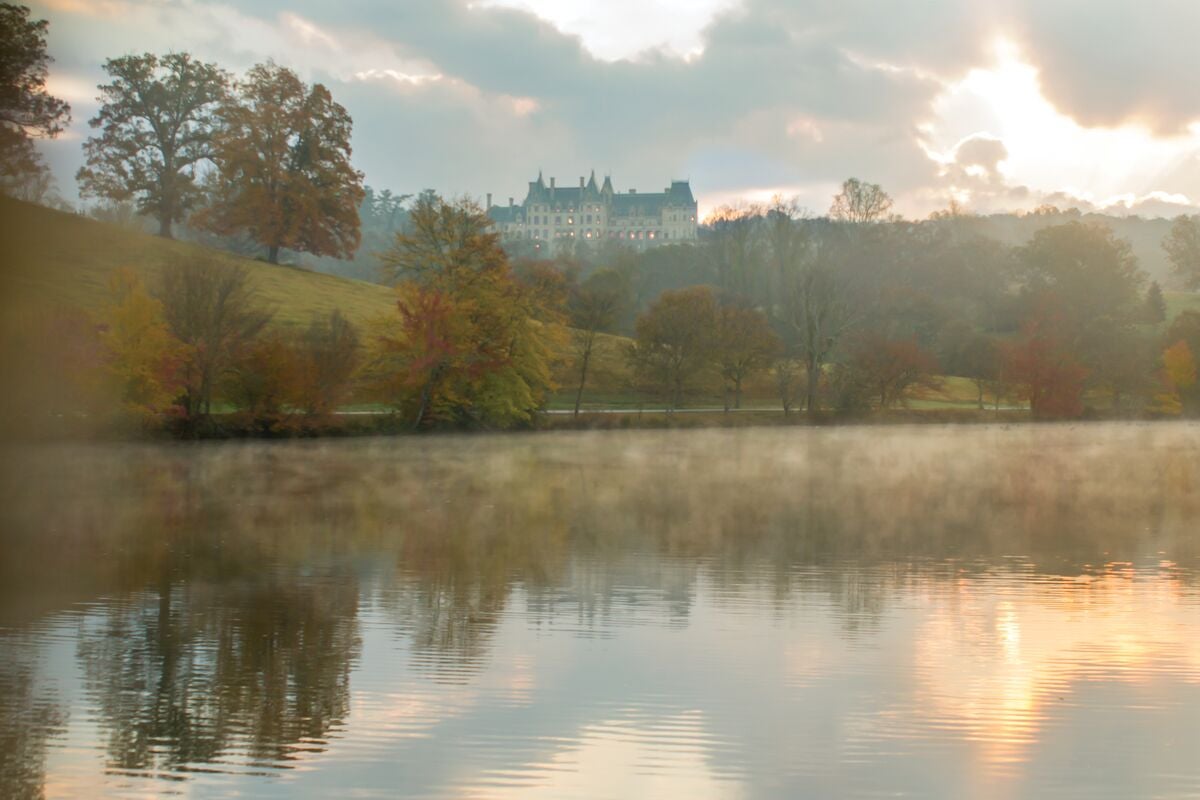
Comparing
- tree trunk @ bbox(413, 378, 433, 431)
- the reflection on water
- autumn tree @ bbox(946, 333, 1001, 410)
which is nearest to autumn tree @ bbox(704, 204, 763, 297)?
autumn tree @ bbox(946, 333, 1001, 410)

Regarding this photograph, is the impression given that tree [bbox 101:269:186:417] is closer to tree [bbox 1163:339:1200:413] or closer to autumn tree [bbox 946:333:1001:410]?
autumn tree [bbox 946:333:1001:410]

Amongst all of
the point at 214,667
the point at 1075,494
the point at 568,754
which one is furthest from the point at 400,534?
the point at 1075,494

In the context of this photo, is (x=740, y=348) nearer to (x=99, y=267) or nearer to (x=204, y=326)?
(x=204, y=326)

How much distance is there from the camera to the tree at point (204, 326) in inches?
1761

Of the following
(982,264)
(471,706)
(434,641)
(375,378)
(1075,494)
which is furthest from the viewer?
(982,264)

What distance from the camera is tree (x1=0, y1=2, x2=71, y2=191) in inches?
1515

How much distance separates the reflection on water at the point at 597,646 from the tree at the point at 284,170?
182ft

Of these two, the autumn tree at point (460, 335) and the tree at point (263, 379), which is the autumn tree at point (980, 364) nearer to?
the autumn tree at point (460, 335)

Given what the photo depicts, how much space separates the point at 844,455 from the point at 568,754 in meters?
34.0

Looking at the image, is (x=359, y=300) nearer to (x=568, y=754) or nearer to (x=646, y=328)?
(x=646, y=328)

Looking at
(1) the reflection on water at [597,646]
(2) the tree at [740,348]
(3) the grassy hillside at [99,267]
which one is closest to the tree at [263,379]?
(3) the grassy hillside at [99,267]

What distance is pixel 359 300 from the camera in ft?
259

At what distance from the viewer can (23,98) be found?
43.4 metres

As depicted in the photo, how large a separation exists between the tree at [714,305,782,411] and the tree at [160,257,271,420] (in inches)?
1170
